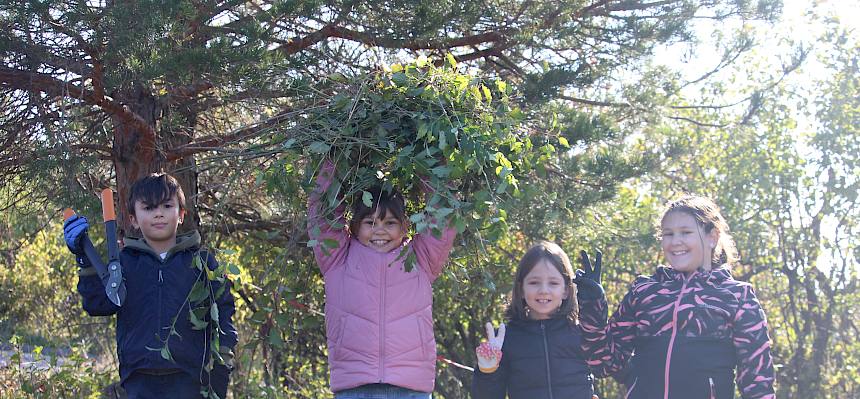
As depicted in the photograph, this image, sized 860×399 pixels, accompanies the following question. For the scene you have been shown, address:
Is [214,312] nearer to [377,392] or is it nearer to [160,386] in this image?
[160,386]

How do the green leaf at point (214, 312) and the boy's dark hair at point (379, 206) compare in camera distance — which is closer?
the green leaf at point (214, 312)

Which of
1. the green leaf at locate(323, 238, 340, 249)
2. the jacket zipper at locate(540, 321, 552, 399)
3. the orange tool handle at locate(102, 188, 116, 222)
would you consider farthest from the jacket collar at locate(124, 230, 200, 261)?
the jacket zipper at locate(540, 321, 552, 399)

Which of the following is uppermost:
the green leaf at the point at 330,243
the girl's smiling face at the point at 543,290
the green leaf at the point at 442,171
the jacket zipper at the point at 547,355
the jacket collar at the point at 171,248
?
the green leaf at the point at 442,171

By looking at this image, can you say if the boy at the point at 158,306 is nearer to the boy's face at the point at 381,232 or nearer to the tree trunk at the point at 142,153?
the boy's face at the point at 381,232

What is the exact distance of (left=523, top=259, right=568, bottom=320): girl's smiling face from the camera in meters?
3.63

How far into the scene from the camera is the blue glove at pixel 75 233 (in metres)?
3.30

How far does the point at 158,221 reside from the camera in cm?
349

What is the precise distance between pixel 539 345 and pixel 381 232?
0.77 m

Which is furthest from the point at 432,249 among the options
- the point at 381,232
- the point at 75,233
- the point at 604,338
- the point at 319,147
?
the point at 75,233

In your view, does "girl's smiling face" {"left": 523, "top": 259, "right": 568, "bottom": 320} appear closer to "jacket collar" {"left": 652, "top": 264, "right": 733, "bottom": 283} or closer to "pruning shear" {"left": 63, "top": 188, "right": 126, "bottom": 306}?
"jacket collar" {"left": 652, "top": 264, "right": 733, "bottom": 283}

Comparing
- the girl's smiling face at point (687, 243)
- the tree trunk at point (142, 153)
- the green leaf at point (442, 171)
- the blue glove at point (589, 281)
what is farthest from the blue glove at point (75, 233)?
the girl's smiling face at point (687, 243)

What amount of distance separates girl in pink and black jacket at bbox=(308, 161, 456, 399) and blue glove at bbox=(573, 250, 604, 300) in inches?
23.8

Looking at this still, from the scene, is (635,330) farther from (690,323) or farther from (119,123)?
(119,123)

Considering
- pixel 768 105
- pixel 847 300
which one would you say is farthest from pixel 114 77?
pixel 847 300
